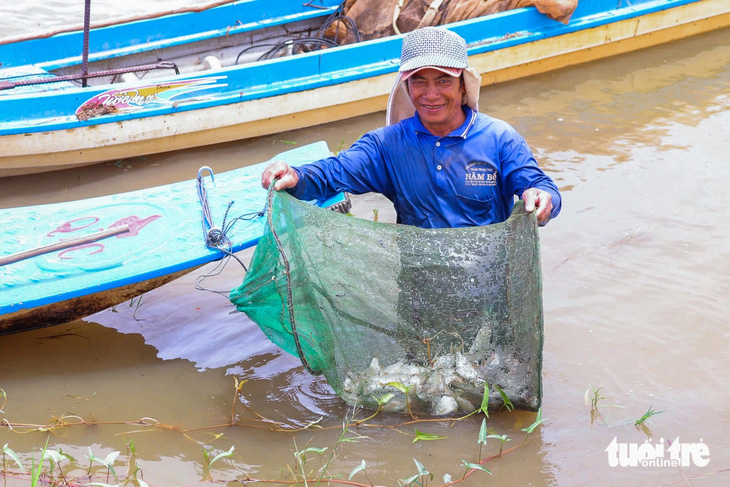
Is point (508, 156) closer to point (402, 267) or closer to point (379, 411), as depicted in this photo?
point (402, 267)

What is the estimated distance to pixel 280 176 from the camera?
9.76 feet

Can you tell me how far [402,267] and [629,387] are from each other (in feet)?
4.50

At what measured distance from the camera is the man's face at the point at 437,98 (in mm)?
2990

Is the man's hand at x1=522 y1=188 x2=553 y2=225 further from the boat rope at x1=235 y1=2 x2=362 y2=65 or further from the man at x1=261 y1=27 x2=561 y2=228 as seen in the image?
the boat rope at x1=235 y1=2 x2=362 y2=65

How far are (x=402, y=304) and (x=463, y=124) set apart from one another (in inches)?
32.3

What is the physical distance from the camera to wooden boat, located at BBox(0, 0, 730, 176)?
5238 millimetres

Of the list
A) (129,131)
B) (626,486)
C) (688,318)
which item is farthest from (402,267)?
(129,131)

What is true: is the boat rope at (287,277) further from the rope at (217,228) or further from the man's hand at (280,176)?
the rope at (217,228)

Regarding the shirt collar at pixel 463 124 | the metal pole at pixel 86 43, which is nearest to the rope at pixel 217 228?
the shirt collar at pixel 463 124

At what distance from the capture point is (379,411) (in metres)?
3.21

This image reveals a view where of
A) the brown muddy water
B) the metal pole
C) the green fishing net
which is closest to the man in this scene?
the green fishing net

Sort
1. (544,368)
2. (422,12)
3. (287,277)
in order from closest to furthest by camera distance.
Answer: (287,277) < (544,368) < (422,12)

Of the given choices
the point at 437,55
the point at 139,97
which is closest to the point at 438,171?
the point at 437,55

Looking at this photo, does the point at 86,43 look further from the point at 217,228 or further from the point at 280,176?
the point at 280,176
